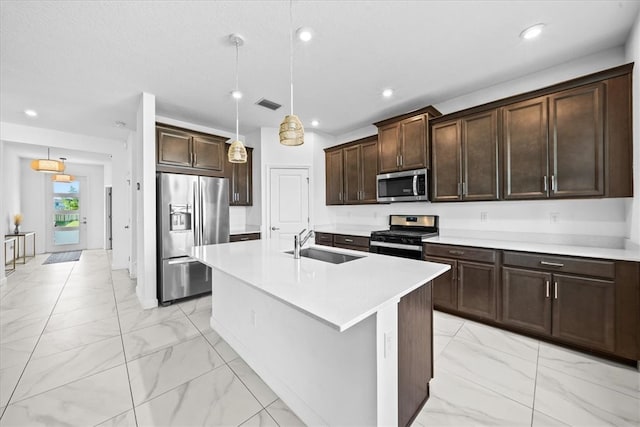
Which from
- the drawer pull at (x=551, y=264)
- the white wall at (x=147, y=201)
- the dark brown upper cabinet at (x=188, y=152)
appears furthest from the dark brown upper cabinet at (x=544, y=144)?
the white wall at (x=147, y=201)

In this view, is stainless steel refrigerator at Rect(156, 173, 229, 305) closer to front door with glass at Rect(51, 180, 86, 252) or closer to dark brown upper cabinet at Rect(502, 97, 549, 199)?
dark brown upper cabinet at Rect(502, 97, 549, 199)

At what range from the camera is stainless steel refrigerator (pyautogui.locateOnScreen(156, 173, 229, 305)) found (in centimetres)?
332

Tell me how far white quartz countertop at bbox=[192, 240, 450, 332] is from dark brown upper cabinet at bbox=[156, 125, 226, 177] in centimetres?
207

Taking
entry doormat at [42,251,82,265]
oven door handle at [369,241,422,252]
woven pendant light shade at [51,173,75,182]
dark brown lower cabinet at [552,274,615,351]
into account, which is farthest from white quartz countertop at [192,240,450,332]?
→ woven pendant light shade at [51,173,75,182]

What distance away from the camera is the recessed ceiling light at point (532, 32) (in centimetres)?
205

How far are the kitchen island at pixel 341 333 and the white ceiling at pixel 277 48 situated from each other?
1.86 meters

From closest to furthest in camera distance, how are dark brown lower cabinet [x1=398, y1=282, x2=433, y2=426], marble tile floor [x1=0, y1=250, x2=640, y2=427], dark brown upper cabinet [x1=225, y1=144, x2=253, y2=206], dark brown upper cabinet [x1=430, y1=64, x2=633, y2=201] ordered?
1. dark brown lower cabinet [x1=398, y1=282, x2=433, y2=426]
2. marble tile floor [x1=0, y1=250, x2=640, y2=427]
3. dark brown upper cabinet [x1=430, y1=64, x2=633, y2=201]
4. dark brown upper cabinet [x1=225, y1=144, x2=253, y2=206]

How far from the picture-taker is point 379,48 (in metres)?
2.32

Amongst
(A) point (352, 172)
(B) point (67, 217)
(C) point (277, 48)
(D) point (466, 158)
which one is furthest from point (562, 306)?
(B) point (67, 217)

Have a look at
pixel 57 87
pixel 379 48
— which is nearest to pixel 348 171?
pixel 379 48

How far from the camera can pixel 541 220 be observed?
9.00 feet

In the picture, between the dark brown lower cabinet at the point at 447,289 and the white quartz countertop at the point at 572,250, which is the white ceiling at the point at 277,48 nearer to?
the white quartz countertop at the point at 572,250

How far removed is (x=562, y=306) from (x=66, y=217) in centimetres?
1086

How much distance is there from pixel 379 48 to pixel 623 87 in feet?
6.80
